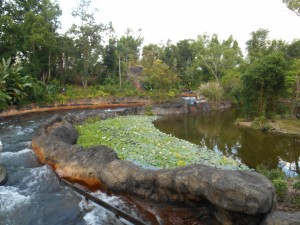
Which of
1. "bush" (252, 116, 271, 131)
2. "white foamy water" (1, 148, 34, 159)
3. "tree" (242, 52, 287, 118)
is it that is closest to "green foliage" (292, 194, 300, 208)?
"white foamy water" (1, 148, 34, 159)

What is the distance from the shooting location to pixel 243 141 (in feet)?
48.2

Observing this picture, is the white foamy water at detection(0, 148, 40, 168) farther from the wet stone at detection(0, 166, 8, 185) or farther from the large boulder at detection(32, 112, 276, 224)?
the wet stone at detection(0, 166, 8, 185)

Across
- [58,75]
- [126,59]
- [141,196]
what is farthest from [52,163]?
[126,59]

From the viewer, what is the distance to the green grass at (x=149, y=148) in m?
9.56

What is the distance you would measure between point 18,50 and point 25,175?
21947 millimetres

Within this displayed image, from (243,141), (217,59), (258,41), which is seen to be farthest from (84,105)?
(258,41)

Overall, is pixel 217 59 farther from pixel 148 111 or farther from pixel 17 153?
pixel 17 153

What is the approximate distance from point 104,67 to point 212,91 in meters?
16.9

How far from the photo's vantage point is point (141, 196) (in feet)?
21.5

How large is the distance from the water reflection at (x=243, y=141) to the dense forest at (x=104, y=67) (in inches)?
124

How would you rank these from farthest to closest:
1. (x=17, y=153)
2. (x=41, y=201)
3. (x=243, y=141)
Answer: (x=243, y=141) < (x=17, y=153) < (x=41, y=201)

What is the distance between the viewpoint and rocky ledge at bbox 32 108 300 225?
15.5 feet

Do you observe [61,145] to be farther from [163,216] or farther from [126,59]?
[126,59]

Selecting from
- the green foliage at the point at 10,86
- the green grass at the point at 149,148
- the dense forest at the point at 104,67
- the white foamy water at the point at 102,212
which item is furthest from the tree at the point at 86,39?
the white foamy water at the point at 102,212
